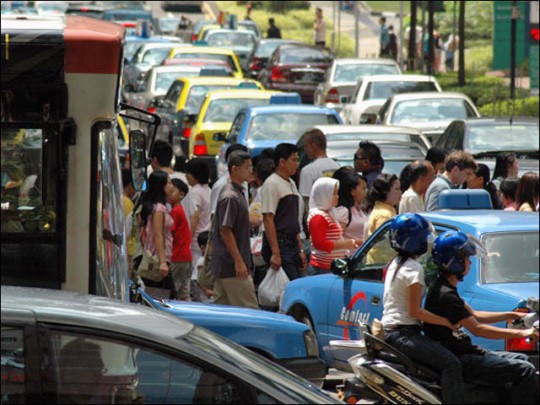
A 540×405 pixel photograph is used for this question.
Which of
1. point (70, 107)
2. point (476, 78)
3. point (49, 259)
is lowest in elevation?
point (476, 78)

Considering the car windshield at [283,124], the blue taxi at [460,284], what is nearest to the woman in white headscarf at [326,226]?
the blue taxi at [460,284]

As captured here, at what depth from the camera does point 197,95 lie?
88.5 feet

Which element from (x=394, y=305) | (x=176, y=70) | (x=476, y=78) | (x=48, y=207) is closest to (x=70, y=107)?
(x=48, y=207)

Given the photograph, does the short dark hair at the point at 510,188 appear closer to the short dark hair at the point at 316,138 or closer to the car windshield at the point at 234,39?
the short dark hair at the point at 316,138

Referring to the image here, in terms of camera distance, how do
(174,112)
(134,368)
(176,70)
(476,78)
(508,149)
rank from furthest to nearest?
(476,78), (176,70), (174,112), (508,149), (134,368)

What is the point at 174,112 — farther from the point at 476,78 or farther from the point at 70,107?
the point at 70,107

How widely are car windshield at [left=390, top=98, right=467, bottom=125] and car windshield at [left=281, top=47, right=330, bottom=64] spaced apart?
1362 centimetres

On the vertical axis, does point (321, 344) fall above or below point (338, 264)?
below

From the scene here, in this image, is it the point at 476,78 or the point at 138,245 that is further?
the point at 476,78

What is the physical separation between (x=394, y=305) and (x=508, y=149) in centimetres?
1040

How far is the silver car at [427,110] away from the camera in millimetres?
23312

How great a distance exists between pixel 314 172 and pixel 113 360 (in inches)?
368

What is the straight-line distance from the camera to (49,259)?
7.25 meters

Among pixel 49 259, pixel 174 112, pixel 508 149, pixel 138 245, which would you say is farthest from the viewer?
pixel 174 112
